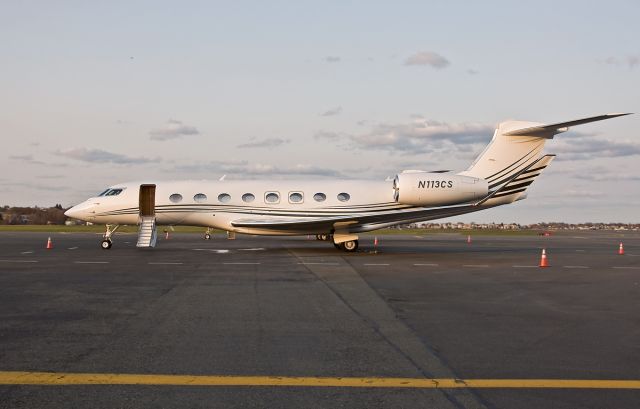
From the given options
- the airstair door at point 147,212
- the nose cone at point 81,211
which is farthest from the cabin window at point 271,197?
the nose cone at point 81,211

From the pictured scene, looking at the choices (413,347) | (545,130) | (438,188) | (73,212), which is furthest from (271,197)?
(413,347)

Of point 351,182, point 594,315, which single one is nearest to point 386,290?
point 594,315

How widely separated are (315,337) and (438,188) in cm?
1699

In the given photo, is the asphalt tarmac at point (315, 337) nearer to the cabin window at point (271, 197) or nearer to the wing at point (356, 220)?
the wing at point (356, 220)

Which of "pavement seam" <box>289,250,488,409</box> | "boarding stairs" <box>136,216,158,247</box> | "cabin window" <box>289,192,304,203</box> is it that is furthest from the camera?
"cabin window" <box>289,192,304,203</box>

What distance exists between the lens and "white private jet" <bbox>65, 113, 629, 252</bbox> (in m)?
24.2

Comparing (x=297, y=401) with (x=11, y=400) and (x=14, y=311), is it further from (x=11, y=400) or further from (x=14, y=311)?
(x=14, y=311)

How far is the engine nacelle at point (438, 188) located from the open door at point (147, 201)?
34.4ft

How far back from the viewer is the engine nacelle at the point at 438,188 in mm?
23984

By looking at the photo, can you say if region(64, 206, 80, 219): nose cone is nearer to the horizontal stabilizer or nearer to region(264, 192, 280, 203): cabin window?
region(264, 192, 280, 203): cabin window

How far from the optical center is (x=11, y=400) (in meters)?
5.00

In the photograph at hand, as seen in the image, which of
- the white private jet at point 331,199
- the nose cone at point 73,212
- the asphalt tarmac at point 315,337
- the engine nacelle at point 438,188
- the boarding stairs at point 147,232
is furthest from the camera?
the nose cone at point 73,212

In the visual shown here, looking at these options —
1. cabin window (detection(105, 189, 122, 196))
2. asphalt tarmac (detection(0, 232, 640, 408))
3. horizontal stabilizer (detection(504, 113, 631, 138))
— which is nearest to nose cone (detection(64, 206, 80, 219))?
cabin window (detection(105, 189, 122, 196))

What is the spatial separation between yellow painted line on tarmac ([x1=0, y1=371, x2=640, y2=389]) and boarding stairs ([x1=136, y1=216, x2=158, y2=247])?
19.2 meters
